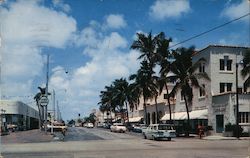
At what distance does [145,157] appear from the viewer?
21766 millimetres

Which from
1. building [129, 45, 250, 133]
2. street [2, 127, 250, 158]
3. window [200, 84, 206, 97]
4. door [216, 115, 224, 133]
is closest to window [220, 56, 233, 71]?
building [129, 45, 250, 133]

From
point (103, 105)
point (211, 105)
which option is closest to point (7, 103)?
point (211, 105)

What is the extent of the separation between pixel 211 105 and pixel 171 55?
774 centimetres

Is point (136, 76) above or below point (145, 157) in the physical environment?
above

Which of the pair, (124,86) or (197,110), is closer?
(197,110)

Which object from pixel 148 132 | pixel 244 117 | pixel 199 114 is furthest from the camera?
pixel 199 114

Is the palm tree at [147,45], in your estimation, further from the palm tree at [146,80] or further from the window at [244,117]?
the window at [244,117]

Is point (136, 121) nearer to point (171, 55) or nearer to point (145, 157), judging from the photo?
point (171, 55)

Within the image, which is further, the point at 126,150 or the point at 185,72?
the point at 185,72

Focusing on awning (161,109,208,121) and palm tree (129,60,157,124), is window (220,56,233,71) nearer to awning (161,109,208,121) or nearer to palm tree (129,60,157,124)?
awning (161,109,208,121)

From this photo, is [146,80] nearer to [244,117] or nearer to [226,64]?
[226,64]

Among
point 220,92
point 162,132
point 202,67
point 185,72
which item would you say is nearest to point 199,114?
point 220,92

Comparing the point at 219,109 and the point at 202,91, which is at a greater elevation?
the point at 202,91

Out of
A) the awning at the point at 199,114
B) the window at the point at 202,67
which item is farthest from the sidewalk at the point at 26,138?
the window at the point at 202,67
